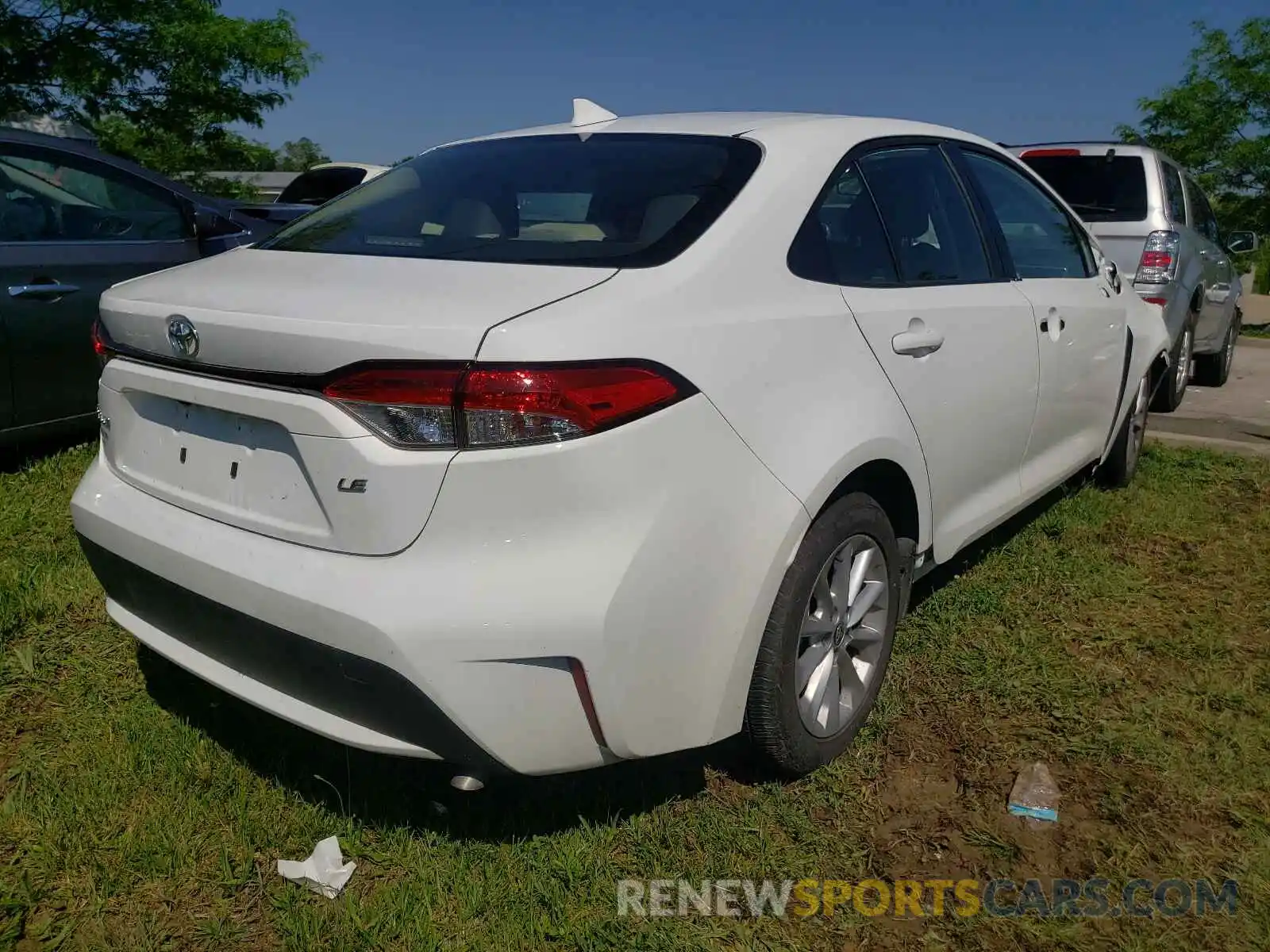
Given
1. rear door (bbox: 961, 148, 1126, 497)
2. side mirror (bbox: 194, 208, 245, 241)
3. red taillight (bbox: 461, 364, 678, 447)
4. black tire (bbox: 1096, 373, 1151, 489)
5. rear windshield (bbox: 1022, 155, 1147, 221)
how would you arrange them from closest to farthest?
red taillight (bbox: 461, 364, 678, 447) → rear door (bbox: 961, 148, 1126, 497) → black tire (bbox: 1096, 373, 1151, 489) → side mirror (bbox: 194, 208, 245, 241) → rear windshield (bbox: 1022, 155, 1147, 221)

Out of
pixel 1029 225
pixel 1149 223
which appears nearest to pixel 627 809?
pixel 1029 225

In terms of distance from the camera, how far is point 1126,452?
15.5ft

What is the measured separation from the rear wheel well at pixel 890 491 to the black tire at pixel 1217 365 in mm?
6919

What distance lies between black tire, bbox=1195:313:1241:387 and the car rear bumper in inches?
309

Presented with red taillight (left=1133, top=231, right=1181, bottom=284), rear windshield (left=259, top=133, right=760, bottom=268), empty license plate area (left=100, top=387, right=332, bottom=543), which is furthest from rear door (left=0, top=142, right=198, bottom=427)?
red taillight (left=1133, top=231, right=1181, bottom=284)

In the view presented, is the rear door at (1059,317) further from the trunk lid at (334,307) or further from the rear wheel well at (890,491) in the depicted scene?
the trunk lid at (334,307)

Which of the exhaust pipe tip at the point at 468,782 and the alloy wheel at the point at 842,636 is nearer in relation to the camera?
the exhaust pipe tip at the point at 468,782

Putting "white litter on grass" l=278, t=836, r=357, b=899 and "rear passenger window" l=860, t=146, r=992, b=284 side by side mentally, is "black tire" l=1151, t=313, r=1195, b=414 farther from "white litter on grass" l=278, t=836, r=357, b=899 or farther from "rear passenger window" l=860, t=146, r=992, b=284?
"white litter on grass" l=278, t=836, r=357, b=899

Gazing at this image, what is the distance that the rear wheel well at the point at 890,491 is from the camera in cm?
247

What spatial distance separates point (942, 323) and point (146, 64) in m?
14.0

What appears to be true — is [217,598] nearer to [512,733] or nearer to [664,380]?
[512,733]

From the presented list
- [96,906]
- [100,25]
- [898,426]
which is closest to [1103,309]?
[898,426]

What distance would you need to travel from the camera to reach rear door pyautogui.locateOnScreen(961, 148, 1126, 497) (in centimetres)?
349

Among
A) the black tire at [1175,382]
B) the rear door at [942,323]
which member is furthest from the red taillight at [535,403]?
the black tire at [1175,382]
